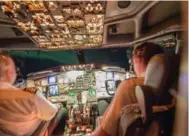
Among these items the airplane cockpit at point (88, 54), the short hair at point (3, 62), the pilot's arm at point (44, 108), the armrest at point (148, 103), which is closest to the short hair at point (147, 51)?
the airplane cockpit at point (88, 54)

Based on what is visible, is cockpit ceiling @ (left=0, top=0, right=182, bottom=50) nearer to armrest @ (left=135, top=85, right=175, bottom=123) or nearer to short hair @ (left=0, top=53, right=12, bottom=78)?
short hair @ (left=0, top=53, right=12, bottom=78)

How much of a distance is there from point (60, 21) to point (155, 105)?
0.60 metres

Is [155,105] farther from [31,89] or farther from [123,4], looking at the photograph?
[31,89]

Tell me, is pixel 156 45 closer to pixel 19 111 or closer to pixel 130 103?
pixel 130 103

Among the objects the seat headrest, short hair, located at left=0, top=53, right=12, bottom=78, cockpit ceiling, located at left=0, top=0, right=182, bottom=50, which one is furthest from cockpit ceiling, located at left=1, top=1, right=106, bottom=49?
the seat headrest

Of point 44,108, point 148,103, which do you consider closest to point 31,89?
point 44,108

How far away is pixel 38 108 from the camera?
149 cm

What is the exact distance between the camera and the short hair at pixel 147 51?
1449 millimetres

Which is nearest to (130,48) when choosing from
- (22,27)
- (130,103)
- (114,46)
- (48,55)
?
(114,46)

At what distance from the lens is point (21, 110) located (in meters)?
1.47

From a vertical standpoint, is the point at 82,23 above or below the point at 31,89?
above

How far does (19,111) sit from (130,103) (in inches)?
22.3

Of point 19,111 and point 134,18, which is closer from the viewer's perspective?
point 134,18

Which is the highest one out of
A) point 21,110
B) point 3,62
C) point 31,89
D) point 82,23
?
point 82,23
